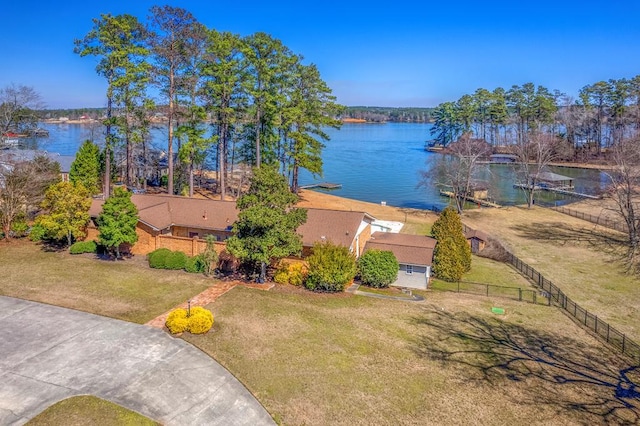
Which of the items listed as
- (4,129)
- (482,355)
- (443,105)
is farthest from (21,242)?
(443,105)

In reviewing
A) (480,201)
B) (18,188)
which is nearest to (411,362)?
(18,188)

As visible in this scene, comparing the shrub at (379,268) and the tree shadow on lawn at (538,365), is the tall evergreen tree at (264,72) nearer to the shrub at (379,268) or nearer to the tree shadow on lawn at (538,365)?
the shrub at (379,268)

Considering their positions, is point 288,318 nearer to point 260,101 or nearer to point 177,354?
point 177,354

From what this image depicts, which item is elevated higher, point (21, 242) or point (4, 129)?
point (4, 129)

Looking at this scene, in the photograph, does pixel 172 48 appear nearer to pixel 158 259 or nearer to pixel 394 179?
pixel 158 259

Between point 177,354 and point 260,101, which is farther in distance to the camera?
point 260,101

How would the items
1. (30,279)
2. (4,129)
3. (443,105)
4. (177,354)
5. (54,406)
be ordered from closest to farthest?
(54,406)
(177,354)
(30,279)
(4,129)
(443,105)

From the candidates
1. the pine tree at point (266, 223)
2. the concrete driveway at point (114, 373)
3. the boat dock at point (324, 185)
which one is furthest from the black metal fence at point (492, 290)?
the boat dock at point (324, 185)
